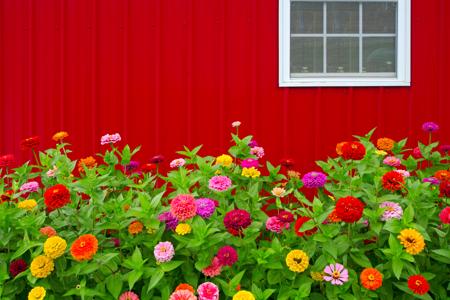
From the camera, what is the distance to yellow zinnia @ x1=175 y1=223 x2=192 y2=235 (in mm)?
1746

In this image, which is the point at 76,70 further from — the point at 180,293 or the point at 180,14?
the point at 180,293

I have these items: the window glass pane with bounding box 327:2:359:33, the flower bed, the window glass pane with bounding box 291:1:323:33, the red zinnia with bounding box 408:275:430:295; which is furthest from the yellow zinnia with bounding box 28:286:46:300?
the window glass pane with bounding box 327:2:359:33

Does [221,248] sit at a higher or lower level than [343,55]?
lower

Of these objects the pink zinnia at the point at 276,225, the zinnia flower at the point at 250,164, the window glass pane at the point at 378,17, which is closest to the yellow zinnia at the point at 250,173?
the zinnia flower at the point at 250,164

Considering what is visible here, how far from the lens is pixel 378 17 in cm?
410

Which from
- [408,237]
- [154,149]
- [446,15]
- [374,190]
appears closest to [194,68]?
[154,149]

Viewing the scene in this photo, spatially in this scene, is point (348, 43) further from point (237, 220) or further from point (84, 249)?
point (84, 249)

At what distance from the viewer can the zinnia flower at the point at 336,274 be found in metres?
1.69

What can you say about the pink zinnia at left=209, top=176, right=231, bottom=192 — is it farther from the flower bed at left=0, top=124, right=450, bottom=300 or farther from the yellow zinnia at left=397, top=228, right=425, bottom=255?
the yellow zinnia at left=397, top=228, right=425, bottom=255

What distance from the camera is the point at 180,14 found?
404 cm

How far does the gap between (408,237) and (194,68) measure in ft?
8.65

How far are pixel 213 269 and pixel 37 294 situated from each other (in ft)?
1.79

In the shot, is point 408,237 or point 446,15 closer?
point 408,237

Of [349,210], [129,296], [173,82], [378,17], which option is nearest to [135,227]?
[129,296]
